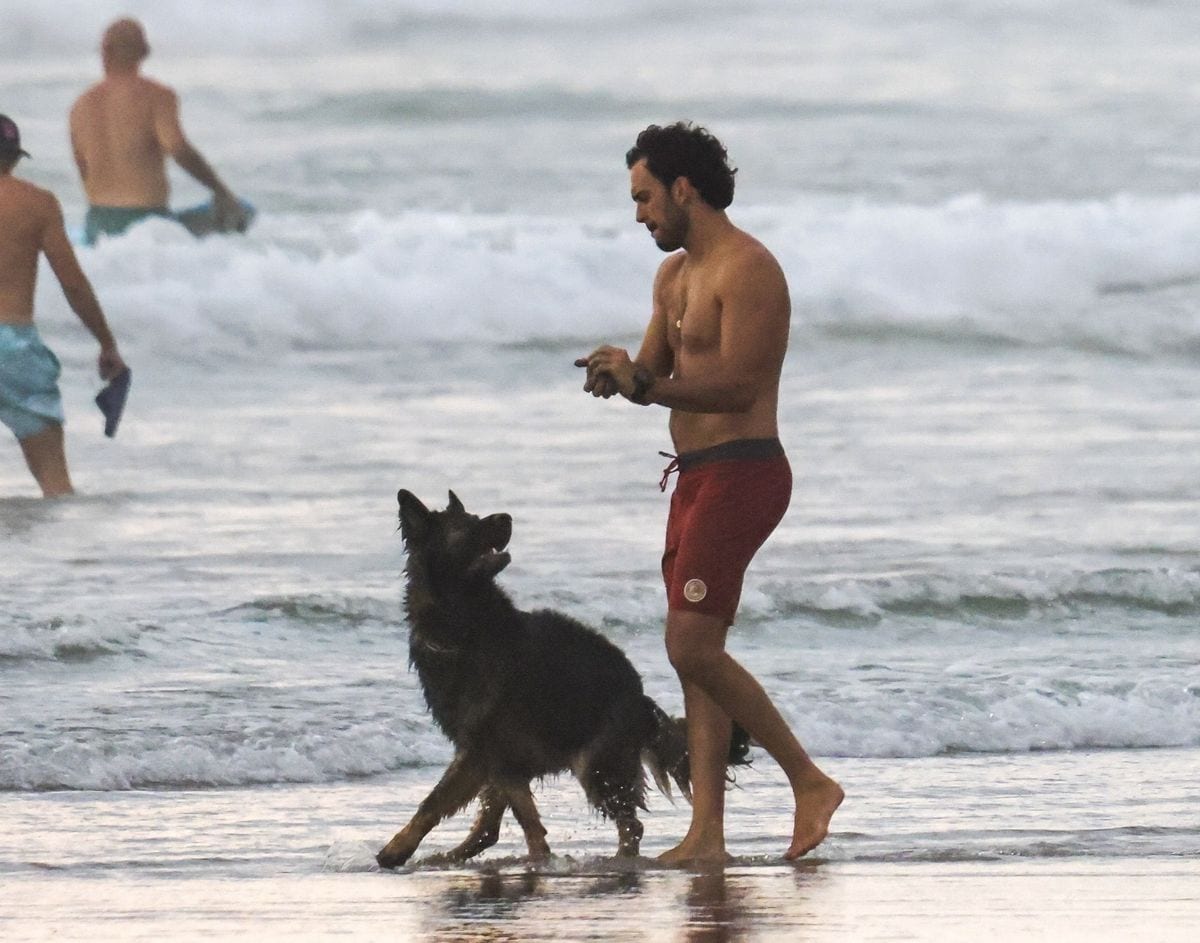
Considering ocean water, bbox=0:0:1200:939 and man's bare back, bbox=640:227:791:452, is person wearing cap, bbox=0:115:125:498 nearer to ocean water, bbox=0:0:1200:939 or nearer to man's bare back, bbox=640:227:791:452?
ocean water, bbox=0:0:1200:939

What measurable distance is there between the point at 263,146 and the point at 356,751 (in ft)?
80.2

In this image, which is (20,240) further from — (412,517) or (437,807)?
(437,807)

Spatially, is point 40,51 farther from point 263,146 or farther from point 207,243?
point 207,243

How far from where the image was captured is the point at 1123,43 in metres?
35.2

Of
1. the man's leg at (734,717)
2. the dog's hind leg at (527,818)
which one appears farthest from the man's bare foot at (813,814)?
the dog's hind leg at (527,818)

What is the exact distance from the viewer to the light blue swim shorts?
463 inches

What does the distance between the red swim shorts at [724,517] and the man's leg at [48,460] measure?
7236 mm

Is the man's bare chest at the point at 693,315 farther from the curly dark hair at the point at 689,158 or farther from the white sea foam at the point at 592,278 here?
the white sea foam at the point at 592,278

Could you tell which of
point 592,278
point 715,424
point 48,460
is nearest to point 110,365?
point 48,460

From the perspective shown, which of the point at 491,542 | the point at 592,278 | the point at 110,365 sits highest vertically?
the point at 592,278

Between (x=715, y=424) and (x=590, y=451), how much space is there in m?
10.00

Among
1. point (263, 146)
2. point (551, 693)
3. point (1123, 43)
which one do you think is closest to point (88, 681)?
point (551, 693)

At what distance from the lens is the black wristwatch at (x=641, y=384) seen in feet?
17.4

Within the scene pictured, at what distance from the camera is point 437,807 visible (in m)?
5.93
